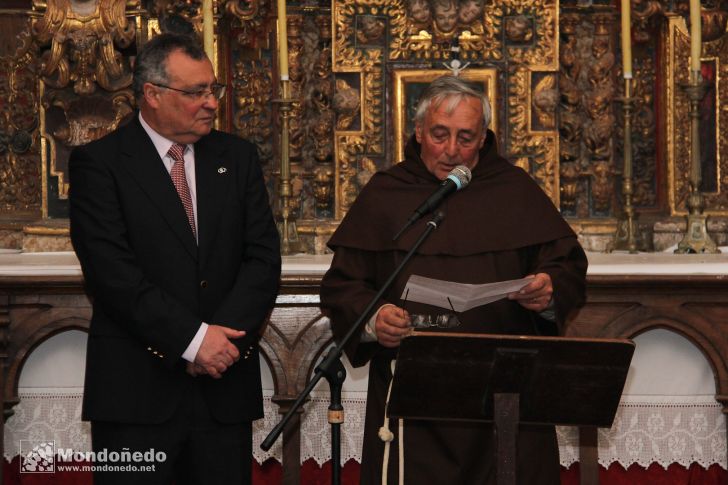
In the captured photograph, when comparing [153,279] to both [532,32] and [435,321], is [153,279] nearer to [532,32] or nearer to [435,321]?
[435,321]

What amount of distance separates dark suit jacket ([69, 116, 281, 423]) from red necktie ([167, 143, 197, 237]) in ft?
0.10

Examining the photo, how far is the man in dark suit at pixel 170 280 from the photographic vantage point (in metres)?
3.65

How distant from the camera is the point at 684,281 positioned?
4332 millimetres

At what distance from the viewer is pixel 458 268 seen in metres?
3.73

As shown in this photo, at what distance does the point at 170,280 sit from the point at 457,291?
0.93 metres

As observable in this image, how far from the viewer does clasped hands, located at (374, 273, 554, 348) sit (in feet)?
11.5

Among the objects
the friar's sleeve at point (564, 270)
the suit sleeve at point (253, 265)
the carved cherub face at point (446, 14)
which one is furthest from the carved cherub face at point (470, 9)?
the friar's sleeve at point (564, 270)

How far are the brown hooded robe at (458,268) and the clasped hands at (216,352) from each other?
35cm

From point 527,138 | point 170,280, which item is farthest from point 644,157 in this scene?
point 170,280

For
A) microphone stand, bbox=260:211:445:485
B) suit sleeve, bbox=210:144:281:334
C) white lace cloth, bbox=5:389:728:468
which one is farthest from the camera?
white lace cloth, bbox=5:389:728:468

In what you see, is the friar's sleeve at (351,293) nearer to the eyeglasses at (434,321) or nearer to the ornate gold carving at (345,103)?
the eyeglasses at (434,321)

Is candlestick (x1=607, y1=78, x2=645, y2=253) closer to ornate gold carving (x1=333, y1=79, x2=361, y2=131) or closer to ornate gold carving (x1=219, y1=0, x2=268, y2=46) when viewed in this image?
ornate gold carving (x1=333, y1=79, x2=361, y2=131)

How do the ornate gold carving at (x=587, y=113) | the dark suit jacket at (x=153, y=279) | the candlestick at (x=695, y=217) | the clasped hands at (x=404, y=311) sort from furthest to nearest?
the ornate gold carving at (x=587, y=113) < the candlestick at (x=695, y=217) < the dark suit jacket at (x=153, y=279) < the clasped hands at (x=404, y=311)

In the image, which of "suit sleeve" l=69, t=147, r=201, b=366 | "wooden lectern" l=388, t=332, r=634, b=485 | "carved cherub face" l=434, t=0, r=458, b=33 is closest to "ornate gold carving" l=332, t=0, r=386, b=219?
"carved cherub face" l=434, t=0, r=458, b=33
